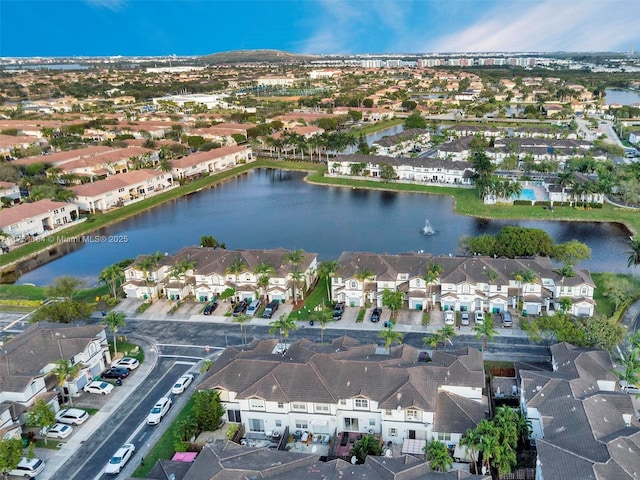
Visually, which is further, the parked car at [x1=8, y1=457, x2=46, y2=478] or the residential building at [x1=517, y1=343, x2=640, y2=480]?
the parked car at [x1=8, y1=457, x2=46, y2=478]

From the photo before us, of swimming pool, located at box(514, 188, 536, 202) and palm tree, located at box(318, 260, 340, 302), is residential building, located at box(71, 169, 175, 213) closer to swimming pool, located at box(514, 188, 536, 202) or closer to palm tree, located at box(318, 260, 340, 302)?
palm tree, located at box(318, 260, 340, 302)

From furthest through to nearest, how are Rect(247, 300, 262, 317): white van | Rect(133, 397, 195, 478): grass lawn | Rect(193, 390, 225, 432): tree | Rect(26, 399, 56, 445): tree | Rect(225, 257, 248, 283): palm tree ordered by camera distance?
Rect(225, 257, 248, 283): palm tree < Rect(247, 300, 262, 317): white van < Rect(193, 390, 225, 432): tree < Rect(26, 399, 56, 445): tree < Rect(133, 397, 195, 478): grass lawn

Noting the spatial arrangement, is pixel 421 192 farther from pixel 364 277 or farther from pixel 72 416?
pixel 72 416

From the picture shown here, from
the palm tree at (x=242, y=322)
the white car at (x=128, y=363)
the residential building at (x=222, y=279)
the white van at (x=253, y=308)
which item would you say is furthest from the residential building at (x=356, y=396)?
the residential building at (x=222, y=279)

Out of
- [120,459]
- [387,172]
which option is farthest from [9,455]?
[387,172]

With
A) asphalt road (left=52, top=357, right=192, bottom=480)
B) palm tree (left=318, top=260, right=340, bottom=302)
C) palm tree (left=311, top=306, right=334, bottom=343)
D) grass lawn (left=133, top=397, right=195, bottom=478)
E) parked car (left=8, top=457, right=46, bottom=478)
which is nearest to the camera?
parked car (left=8, top=457, right=46, bottom=478)

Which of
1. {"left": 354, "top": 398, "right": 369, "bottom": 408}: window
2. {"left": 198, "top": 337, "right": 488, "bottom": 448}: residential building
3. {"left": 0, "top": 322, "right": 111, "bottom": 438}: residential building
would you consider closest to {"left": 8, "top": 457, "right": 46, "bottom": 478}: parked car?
{"left": 0, "top": 322, "right": 111, "bottom": 438}: residential building

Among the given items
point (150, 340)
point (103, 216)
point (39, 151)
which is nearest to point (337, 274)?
point (150, 340)
